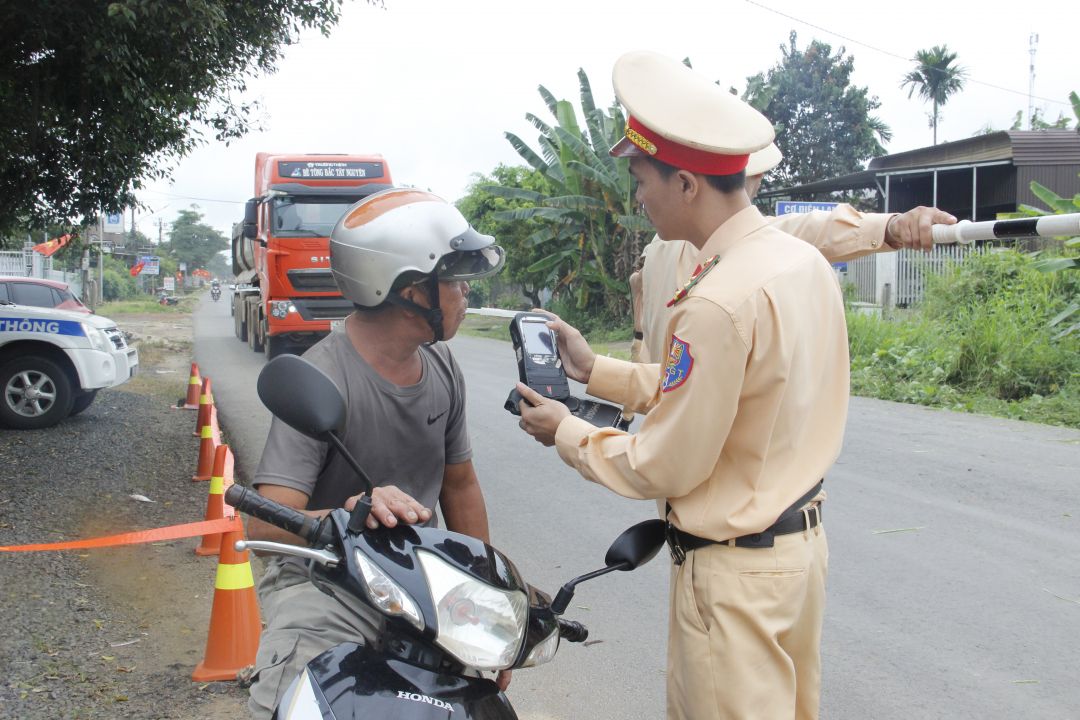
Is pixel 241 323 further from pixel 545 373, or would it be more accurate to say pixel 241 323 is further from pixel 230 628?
pixel 545 373

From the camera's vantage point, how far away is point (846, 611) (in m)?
4.97

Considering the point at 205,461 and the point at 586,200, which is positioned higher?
the point at 586,200

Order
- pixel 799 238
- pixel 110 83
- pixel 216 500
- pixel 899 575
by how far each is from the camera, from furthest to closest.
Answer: pixel 110 83
pixel 216 500
pixel 899 575
pixel 799 238

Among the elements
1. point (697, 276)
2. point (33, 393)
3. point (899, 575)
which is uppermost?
point (697, 276)

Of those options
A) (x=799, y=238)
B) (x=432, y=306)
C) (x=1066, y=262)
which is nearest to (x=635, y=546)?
(x=432, y=306)

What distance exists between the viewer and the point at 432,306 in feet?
7.99

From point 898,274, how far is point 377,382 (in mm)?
19316

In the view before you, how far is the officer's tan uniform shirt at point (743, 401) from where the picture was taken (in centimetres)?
194

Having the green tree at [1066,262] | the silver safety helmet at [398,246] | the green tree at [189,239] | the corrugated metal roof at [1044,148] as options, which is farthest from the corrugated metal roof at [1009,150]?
the green tree at [189,239]

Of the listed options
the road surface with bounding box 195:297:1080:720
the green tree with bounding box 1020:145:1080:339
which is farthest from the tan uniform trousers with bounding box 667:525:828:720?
the green tree with bounding box 1020:145:1080:339

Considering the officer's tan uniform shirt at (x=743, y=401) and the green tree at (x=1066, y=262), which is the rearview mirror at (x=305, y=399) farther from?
the green tree at (x=1066, y=262)

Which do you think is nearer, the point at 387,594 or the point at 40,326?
the point at 387,594

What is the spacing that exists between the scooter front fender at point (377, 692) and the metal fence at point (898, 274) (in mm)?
17295

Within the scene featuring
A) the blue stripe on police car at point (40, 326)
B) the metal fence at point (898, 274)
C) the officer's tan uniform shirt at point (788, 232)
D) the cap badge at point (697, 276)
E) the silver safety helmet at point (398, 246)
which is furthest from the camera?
the metal fence at point (898, 274)
